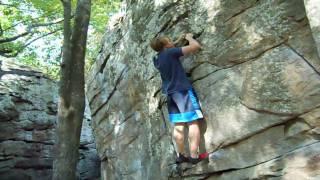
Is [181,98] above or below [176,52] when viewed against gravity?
below

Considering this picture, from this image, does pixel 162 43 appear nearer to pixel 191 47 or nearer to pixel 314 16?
pixel 191 47

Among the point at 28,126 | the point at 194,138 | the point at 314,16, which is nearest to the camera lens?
the point at 314,16

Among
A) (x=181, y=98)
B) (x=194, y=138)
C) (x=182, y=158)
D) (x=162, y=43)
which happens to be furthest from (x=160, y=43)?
(x=182, y=158)

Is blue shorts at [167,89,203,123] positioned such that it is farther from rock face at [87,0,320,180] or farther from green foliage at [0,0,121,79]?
green foliage at [0,0,121,79]

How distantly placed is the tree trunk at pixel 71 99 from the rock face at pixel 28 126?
222 inches

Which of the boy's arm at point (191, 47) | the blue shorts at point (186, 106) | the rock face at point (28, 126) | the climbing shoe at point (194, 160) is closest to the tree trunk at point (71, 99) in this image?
the blue shorts at point (186, 106)

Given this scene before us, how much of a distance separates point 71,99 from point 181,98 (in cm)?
418

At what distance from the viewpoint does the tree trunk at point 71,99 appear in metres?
9.43

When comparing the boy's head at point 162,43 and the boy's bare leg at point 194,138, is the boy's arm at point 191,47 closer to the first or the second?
the boy's head at point 162,43

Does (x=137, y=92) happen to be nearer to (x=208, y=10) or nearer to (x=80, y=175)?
(x=208, y=10)

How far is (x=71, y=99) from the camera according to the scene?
32.2ft

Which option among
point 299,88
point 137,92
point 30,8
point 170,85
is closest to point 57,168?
point 137,92

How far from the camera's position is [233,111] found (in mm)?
6094

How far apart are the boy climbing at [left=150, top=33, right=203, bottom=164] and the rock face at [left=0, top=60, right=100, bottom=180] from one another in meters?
9.99
